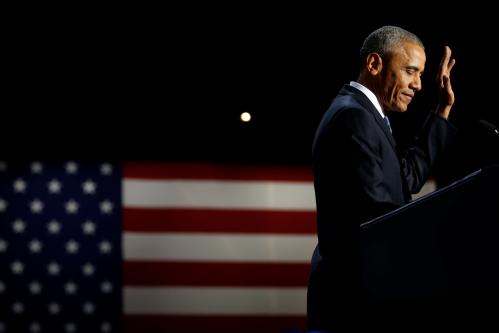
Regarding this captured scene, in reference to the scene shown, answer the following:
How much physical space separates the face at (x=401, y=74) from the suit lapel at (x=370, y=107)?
58 mm

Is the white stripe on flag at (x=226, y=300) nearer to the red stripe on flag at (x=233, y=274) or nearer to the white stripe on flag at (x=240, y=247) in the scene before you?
the red stripe on flag at (x=233, y=274)

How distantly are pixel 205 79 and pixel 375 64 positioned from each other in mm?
3280

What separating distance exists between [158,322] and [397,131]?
6.96ft

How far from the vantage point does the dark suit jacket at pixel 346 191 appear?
1.26m

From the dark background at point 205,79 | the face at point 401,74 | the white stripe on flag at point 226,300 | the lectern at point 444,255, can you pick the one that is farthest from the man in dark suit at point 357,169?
the white stripe on flag at point 226,300

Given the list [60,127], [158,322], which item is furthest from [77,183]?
[158,322]

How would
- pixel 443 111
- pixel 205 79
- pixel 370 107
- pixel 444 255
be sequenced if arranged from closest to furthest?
pixel 444 255
pixel 370 107
pixel 443 111
pixel 205 79

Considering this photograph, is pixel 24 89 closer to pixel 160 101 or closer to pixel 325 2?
pixel 160 101

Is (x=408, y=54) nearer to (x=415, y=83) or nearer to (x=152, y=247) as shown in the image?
(x=415, y=83)

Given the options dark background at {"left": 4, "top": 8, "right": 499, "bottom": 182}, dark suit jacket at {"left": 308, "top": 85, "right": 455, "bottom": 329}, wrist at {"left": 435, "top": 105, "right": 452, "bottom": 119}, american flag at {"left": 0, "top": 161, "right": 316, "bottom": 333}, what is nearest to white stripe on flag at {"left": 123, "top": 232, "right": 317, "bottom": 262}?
american flag at {"left": 0, "top": 161, "right": 316, "bottom": 333}

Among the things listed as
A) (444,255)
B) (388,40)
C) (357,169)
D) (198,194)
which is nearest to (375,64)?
(388,40)

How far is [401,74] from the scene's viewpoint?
4.80 ft

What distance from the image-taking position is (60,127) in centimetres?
482

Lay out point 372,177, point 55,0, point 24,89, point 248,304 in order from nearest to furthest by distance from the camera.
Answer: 1. point 372,177
2. point 55,0
3. point 24,89
4. point 248,304
